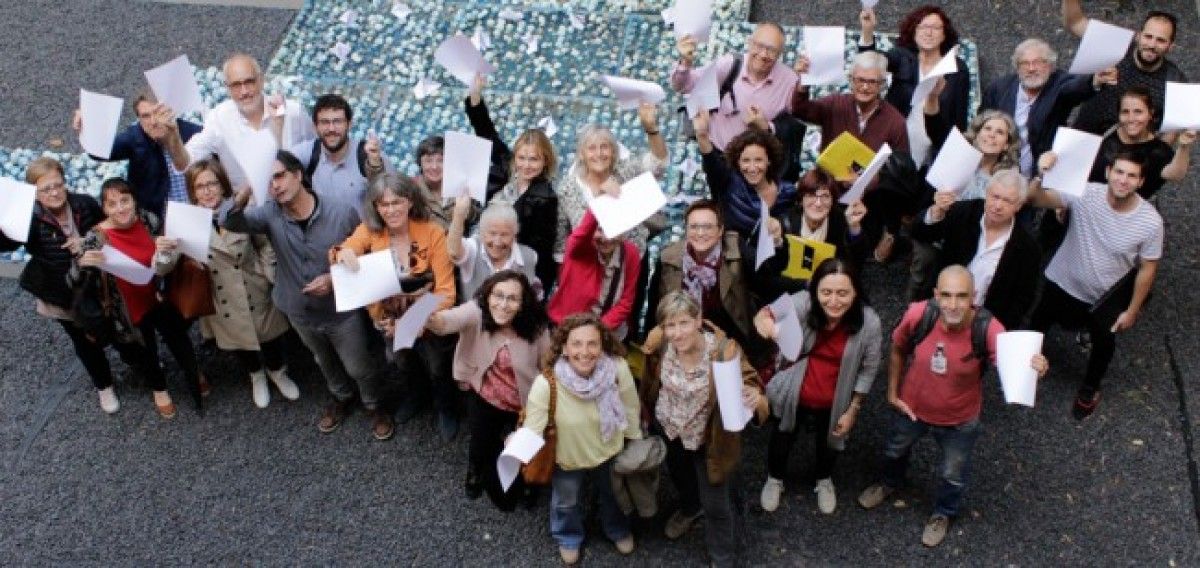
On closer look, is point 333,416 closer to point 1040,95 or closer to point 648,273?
point 648,273

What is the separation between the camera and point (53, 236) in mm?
4988

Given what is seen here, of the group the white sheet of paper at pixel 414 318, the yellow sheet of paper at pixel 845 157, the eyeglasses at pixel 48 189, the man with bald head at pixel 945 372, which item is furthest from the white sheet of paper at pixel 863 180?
the eyeglasses at pixel 48 189

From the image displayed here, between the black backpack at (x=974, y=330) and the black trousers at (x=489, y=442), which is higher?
the black backpack at (x=974, y=330)

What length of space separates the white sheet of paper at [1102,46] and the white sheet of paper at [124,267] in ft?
14.4

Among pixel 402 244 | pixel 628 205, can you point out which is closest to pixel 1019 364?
pixel 628 205

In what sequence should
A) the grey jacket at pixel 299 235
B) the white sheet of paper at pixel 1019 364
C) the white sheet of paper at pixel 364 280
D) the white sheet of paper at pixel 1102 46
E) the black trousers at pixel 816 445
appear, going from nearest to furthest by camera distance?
1. the white sheet of paper at pixel 1019 364
2. the white sheet of paper at pixel 364 280
3. the black trousers at pixel 816 445
4. the grey jacket at pixel 299 235
5. the white sheet of paper at pixel 1102 46

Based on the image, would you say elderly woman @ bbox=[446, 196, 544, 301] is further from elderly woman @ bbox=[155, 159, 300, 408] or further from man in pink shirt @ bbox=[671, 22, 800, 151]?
man in pink shirt @ bbox=[671, 22, 800, 151]

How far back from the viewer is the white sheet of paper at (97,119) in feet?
16.8

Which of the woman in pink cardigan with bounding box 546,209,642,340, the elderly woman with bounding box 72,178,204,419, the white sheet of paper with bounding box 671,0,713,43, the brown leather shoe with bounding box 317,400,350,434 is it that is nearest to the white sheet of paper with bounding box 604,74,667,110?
the white sheet of paper with bounding box 671,0,713,43

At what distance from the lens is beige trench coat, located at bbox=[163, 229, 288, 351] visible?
5.16 meters

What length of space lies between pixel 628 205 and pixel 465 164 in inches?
28.9

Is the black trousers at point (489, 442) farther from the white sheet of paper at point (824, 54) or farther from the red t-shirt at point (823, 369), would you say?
the white sheet of paper at point (824, 54)

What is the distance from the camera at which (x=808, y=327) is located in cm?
447

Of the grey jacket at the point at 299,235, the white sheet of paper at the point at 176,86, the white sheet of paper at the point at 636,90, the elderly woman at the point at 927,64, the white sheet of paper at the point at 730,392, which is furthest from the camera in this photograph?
the elderly woman at the point at 927,64
